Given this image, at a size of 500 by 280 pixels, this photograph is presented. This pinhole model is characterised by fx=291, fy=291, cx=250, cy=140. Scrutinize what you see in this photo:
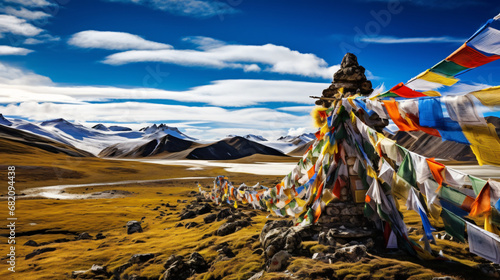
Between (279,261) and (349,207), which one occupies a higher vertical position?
(349,207)

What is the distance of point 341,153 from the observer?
284 inches

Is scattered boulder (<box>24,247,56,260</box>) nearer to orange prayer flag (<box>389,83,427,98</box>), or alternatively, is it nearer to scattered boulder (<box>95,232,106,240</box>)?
scattered boulder (<box>95,232,106,240</box>)

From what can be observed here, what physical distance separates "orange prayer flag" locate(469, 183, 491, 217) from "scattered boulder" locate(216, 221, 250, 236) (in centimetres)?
756

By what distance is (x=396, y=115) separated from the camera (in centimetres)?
497

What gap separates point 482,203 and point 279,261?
3.68m

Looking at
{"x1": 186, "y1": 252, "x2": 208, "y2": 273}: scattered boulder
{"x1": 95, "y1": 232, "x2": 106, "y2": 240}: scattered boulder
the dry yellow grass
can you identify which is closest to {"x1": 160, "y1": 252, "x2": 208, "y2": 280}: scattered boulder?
{"x1": 186, "y1": 252, "x2": 208, "y2": 273}: scattered boulder

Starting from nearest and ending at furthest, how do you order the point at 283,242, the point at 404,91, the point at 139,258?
1. the point at 404,91
2. the point at 283,242
3. the point at 139,258

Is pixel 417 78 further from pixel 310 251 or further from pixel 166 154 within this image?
pixel 166 154

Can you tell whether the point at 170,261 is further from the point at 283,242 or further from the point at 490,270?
the point at 490,270

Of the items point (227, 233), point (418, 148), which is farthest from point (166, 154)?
point (227, 233)

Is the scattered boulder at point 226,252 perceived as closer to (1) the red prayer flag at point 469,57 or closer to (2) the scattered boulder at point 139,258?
(2) the scattered boulder at point 139,258

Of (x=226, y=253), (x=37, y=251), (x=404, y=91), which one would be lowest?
(x=37, y=251)

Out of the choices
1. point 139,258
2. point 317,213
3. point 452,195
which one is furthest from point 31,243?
point 452,195

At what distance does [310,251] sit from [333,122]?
3122mm
